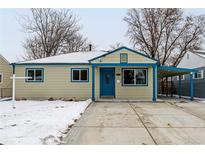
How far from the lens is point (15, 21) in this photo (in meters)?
31.0

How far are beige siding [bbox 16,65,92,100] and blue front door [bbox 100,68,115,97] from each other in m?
0.92

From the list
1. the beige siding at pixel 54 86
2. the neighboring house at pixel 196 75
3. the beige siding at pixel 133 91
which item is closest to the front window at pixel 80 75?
the beige siding at pixel 54 86

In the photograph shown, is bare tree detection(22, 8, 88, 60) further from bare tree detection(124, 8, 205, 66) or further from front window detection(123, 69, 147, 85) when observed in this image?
front window detection(123, 69, 147, 85)

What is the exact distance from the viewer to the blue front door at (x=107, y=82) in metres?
16.9

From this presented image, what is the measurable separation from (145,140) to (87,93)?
431 inches

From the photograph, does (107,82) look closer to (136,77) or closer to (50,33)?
(136,77)

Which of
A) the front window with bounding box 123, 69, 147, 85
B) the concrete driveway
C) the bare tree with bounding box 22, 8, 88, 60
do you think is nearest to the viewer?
the concrete driveway

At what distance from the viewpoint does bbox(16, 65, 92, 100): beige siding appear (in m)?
16.6

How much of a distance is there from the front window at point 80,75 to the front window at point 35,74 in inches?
89.3

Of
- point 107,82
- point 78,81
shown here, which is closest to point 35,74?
point 78,81

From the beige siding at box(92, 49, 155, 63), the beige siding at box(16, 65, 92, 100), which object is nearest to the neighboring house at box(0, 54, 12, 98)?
the beige siding at box(16, 65, 92, 100)

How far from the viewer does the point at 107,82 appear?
1692 cm
